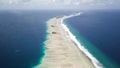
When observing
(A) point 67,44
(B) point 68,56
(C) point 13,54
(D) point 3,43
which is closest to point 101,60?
(B) point 68,56

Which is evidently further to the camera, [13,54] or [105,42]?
[105,42]

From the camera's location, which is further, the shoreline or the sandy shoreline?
the shoreline

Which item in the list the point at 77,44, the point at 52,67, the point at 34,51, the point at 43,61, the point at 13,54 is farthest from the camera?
the point at 77,44

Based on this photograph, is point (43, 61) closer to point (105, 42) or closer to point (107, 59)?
point (107, 59)

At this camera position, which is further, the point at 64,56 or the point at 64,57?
the point at 64,56

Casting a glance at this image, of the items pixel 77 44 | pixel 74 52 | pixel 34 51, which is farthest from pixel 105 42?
pixel 34 51

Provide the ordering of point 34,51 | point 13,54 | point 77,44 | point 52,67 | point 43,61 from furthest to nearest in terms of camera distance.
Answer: point 77,44
point 34,51
point 13,54
point 43,61
point 52,67

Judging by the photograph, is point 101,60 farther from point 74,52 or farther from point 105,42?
point 105,42

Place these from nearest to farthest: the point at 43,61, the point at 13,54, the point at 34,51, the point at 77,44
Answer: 1. the point at 43,61
2. the point at 13,54
3. the point at 34,51
4. the point at 77,44

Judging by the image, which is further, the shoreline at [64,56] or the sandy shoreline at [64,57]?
the shoreline at [64,56]
